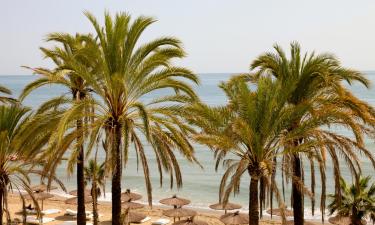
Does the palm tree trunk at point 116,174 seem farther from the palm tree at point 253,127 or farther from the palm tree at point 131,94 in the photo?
the palm tree at point 253,127

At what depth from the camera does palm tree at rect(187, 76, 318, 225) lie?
11.7 meters

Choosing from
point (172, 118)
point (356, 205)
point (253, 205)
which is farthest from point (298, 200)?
point (172, 118)

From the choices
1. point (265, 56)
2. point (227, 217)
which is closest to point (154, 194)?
point (227, 217)

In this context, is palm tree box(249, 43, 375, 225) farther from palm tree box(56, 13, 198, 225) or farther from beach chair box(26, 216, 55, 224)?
beach chair box(26, 216, 55, 224)

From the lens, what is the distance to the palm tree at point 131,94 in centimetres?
1199

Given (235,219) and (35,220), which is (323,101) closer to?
(235,219)

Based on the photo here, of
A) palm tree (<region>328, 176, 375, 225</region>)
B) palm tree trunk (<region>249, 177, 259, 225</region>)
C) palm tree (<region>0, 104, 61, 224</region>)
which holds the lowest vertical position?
palm tree (<region>328, 176, 375, 225</region>)

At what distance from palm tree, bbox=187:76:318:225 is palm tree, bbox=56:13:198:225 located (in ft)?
2.72

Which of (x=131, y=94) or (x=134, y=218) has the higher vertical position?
(x=131, y=94)

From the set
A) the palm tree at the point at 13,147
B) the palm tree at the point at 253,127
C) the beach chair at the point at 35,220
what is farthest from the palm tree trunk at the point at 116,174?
the beach chair at the point at 35,220

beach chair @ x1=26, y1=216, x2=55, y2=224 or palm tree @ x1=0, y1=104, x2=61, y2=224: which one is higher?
palm tree @ x1=0, y1=104, x2=61, y2=224

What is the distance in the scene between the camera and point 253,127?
11.9 metres

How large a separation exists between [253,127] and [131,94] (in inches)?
148

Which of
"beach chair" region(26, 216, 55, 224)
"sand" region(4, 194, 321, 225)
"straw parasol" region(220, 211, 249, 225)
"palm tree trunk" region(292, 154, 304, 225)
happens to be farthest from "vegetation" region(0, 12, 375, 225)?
"sand" region(4, 194, 321, 225)
